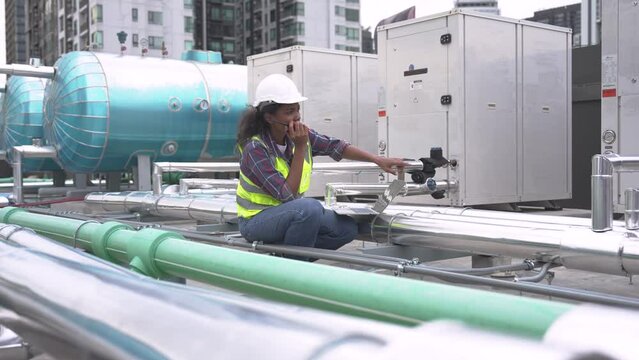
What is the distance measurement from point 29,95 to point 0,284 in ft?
38.8

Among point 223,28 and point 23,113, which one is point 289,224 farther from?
point 223,28

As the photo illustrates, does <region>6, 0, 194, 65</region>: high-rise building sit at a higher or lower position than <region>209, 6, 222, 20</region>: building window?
lower

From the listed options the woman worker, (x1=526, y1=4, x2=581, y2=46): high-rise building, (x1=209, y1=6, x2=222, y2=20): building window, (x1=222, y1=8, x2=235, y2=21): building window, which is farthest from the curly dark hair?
(x1=222, y1=8, x2=235, y2=21): building window

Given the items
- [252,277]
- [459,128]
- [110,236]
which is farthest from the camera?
[459,128]

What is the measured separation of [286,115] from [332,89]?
5973 mm

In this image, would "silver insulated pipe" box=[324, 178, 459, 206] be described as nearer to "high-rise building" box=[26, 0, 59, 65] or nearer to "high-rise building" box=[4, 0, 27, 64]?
"high-rise building" box=[26, 0, 59, 65]

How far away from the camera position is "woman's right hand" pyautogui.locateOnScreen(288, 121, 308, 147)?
3.86 meters

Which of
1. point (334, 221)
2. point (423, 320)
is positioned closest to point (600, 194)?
point (334, 221)

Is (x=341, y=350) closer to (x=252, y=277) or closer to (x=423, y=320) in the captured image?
(x=423, y=320)

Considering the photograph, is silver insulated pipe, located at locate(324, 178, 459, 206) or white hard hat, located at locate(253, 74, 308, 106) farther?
silver insulated pipe, located at locate(324, 178, 459, 206)

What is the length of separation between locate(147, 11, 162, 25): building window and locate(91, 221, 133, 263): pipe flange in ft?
167

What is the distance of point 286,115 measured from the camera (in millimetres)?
3973

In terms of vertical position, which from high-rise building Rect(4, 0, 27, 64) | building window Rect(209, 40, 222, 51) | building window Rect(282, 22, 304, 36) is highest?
high-rise building Rect(4, 0, 27, 64)

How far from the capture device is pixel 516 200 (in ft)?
25.8
